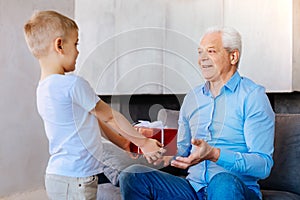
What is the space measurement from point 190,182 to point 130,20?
1478 millimetres

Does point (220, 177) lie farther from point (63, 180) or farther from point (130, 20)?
point (130, 20)

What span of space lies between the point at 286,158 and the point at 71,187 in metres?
0.99

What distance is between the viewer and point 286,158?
6.29 feet

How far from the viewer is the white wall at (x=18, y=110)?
284 centimetres

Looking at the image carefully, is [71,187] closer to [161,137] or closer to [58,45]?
[161,137]

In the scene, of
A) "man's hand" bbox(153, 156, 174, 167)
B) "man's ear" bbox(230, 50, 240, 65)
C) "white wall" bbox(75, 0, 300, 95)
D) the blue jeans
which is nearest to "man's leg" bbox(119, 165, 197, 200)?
the blue jeans

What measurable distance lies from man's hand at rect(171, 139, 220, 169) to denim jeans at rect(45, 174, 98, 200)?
0.31 metres

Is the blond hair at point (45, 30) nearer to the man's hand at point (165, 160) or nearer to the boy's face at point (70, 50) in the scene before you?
the boy's face at point (70, 50)

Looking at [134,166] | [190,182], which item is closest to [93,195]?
[134,166]

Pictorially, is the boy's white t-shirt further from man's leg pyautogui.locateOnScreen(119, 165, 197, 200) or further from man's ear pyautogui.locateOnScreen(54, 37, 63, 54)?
man's leg pyautogui.locateOnScreen(119, 165, 197, 200)

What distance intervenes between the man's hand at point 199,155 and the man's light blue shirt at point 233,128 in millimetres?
35

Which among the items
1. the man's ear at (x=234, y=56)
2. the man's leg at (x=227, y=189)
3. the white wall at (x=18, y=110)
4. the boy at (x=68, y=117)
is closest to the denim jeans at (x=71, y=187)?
the boy at (x=68, y=117)

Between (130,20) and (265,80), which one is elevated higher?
(130,20)

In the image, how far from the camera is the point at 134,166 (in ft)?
5.70
